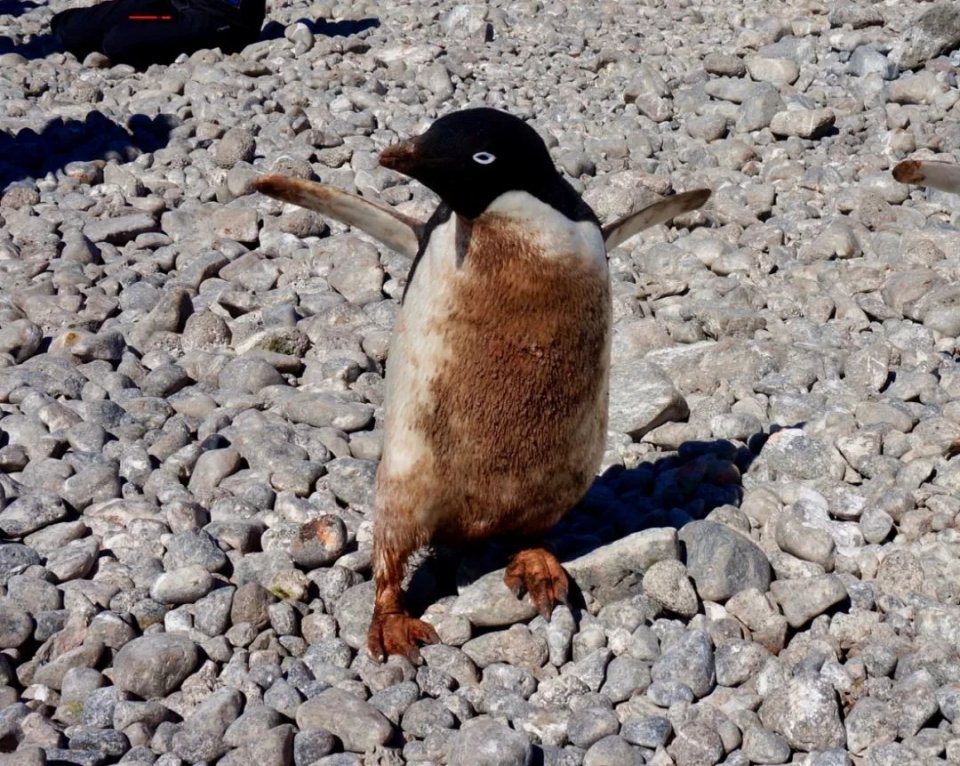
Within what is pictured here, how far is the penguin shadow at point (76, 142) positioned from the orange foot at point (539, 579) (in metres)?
3.65

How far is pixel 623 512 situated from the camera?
371 centimetres

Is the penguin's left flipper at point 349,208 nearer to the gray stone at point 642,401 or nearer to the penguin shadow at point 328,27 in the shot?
the gray stone at point 642,401

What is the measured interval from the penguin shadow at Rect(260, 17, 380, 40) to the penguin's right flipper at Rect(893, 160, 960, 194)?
14.6ft

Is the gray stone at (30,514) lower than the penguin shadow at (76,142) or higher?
higher

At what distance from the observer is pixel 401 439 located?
3.22 meters

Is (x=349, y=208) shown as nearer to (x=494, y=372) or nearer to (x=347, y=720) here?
(x=494, y=372)

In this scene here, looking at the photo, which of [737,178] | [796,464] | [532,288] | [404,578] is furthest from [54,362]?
[737,178]

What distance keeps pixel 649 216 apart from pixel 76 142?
371cm

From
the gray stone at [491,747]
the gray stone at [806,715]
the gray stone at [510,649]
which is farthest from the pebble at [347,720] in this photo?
the gray stone at [806,715]

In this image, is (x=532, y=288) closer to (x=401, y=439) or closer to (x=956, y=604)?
(x=401, y=439)

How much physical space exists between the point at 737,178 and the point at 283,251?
2095 millimetres

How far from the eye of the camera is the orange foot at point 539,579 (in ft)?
10.3

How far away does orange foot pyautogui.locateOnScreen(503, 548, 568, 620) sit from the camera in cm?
315

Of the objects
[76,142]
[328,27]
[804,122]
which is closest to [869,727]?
[804,122]
